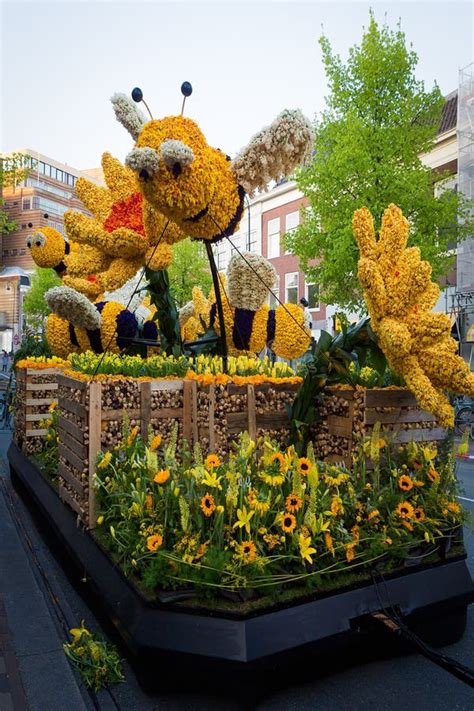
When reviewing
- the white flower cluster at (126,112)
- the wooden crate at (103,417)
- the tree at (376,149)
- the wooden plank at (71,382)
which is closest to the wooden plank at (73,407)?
the wooden crate at (103,417)

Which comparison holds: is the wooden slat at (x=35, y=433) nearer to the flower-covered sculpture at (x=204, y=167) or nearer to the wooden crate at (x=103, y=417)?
the wooden crate at (x=103, y=417)

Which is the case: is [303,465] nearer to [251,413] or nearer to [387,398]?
[387,398]

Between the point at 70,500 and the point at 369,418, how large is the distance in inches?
88.3

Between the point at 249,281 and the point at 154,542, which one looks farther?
the point at 249,281

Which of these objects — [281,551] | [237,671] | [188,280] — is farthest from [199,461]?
[188,280]

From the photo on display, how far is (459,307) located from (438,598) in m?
16.8

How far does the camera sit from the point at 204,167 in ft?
14.4

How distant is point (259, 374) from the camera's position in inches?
171

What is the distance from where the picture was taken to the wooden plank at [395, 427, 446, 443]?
145 inches

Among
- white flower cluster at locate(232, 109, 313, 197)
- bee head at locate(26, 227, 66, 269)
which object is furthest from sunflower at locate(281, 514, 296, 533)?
bee head at locate(26, 227, 66, 269)

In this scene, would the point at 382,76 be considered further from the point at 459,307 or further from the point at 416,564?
the point at 416,564

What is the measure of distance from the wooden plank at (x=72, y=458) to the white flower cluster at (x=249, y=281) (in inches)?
98.2

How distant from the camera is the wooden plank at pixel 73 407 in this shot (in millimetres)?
3805

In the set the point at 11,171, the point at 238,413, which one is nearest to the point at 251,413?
the point at 238,413
